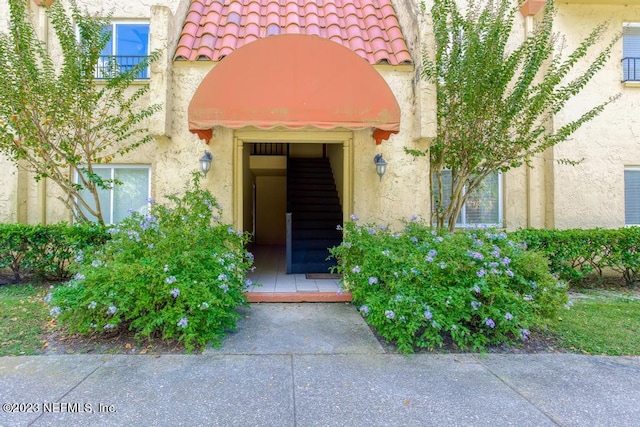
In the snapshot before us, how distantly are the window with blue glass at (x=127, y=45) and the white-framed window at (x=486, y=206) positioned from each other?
9.49 metres

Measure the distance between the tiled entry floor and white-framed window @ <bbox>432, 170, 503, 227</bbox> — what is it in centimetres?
427

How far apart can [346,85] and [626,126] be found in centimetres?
895

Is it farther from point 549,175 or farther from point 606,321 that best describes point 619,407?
point 549,175

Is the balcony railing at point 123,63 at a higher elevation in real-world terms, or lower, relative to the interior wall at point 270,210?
higher

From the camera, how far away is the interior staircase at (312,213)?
9.48 metres

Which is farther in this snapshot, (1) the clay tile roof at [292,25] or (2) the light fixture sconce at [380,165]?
(1) the clay tile roof at [292,25]

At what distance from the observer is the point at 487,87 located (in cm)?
705

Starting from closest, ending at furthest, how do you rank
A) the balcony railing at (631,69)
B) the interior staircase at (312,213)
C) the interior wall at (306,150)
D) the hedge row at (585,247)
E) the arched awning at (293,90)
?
the arched awning at (293,90) < the hedge row at (585,247) < the interior staircase at (312,213) < the balcony railing at (631,69) < the interior wall at (306,150)

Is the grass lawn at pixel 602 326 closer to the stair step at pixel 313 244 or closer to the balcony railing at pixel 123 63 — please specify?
the stair step at pixel 313 244

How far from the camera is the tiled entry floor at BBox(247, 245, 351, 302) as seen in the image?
7.03 metres

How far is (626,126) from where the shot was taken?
958 centimetres

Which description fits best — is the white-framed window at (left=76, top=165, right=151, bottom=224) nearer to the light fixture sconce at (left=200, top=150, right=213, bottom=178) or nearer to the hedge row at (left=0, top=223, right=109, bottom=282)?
the hedge row at (left=0, top=223, right=109, bottom=282)

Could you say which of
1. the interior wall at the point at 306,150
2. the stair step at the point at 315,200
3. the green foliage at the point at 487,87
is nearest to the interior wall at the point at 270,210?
the interior wall at the point at 306,150

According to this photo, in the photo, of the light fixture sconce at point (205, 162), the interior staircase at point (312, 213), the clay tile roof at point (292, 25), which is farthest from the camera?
the interior staircase at point (312, 213)
